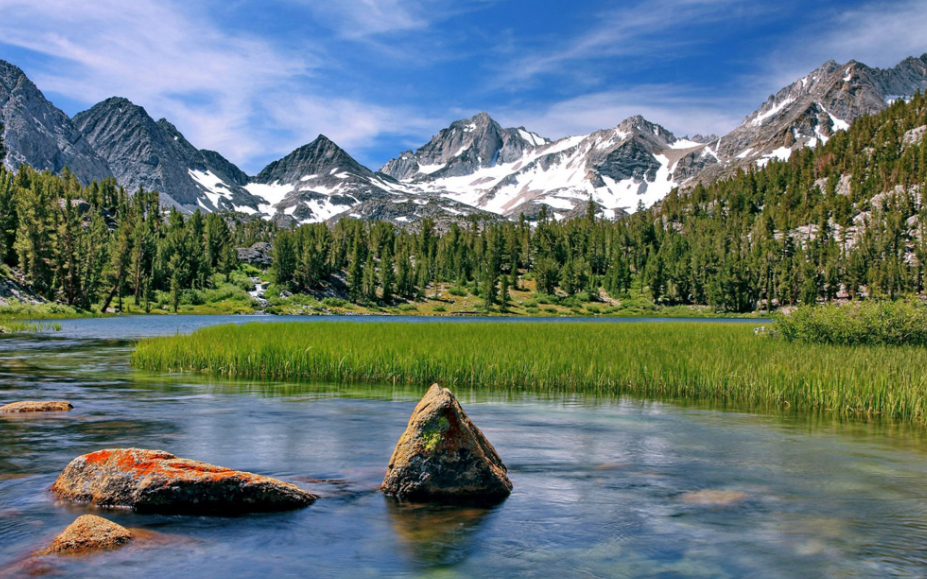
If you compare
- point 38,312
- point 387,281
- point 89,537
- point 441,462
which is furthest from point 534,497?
point 387,281

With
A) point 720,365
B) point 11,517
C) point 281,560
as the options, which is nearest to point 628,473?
point 281,560

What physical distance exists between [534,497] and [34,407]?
58.5ft

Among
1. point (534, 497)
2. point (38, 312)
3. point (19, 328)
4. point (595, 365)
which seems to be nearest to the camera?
point (534, 497)

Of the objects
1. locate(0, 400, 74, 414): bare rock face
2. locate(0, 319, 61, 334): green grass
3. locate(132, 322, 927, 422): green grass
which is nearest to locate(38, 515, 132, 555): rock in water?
locate(0, 400, 74, 414): bare rock face

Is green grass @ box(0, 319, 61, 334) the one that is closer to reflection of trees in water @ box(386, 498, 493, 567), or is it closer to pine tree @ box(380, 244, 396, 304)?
reflection of trees in water @ box(386, 498, 493, 567)

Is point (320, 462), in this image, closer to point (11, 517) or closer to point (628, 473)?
point (11, 517)

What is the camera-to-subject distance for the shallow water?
9.91 m

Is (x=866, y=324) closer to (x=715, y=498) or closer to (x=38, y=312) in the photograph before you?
(x=715, y=498)

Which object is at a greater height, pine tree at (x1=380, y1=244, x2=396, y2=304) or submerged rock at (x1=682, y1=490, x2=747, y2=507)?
pine tree at (x1=380, y1=244, x2=396, y2=304)

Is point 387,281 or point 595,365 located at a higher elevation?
point 387,281

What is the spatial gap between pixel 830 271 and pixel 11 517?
652ft

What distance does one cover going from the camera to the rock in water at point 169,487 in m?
11.7

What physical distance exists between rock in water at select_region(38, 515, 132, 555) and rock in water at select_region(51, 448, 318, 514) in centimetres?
139

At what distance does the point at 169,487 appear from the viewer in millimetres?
11680
